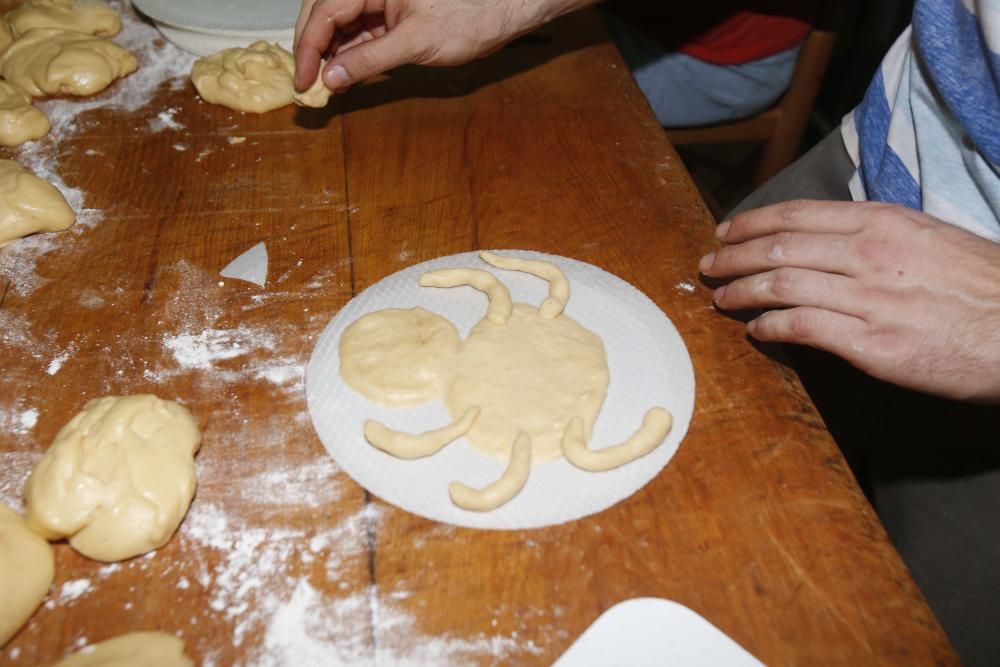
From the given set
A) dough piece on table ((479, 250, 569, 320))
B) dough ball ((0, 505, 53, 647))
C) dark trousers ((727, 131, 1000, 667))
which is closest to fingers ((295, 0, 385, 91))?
dough piece on table ((479, 250, 569, 320))

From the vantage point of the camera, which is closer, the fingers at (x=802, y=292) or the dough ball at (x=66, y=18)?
the fingers at (x=802, y=292)

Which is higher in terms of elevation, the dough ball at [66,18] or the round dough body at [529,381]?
the round dough body at [529,381]

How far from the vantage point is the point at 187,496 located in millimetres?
886

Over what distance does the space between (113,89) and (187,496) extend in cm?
106

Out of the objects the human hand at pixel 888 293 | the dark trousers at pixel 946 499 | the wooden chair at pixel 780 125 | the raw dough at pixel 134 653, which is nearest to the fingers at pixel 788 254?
the human hand at pixel 888 293

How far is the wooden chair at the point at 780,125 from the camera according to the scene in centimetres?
195

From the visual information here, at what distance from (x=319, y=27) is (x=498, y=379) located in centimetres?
74

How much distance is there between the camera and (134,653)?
77 centimetres

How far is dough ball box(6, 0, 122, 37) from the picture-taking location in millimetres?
1667

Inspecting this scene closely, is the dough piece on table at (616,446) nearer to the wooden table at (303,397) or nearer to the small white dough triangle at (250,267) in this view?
the wooden table at (303,397)

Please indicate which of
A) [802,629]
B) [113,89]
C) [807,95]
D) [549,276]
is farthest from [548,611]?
[807,95]

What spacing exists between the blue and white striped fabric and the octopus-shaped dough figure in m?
0.59

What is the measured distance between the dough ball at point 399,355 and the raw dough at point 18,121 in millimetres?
832

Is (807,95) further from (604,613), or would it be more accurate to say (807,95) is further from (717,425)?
(604,613)
